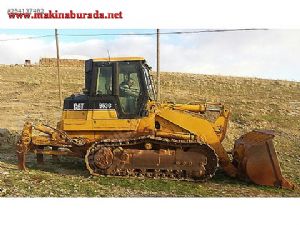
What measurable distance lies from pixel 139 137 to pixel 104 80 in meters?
1.65

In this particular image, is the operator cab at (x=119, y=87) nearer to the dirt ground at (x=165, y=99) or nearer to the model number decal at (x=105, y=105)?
the model number decal at (x=105, y=105)

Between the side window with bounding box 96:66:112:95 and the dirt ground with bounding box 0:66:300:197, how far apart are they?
2093 mm

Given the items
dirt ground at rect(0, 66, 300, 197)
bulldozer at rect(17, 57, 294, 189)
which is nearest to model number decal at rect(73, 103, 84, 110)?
bulldozer at rect(17, 57, 294, 189)

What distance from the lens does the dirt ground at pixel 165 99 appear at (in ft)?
29.4

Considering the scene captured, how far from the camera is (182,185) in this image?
30.8 feet

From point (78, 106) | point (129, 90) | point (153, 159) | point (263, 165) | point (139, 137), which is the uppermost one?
point (129, 90)

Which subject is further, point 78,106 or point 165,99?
point 165,99

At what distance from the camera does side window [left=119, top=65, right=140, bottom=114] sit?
1003 cm

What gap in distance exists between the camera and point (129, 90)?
1009 centimetres

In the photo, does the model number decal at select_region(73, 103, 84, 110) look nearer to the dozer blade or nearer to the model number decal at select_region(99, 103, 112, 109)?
the model number decal at select_region(99, 103, 112, 109)

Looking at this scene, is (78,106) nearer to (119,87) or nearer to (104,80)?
(104,80)

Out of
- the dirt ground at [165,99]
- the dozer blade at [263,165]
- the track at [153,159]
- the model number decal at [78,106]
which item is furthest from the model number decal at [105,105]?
the dozer blade at [263,165]

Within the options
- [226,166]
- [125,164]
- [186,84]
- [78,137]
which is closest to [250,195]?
[226,166]

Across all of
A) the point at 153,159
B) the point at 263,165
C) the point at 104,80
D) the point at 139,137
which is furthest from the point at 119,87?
the point at 263,165
